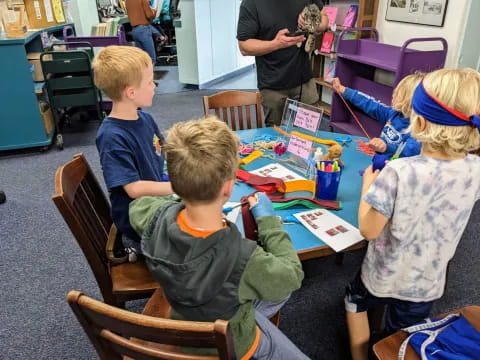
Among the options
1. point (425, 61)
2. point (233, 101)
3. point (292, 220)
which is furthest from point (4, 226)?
point (425, 61)

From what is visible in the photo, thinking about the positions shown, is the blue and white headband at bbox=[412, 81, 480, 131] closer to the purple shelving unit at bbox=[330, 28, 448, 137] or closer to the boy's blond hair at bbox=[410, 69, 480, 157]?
the boy's blond hair at bbox=[410, 69, 480, 157]

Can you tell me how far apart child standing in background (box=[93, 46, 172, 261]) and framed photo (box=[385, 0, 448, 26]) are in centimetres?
246

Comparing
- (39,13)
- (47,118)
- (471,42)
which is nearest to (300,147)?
(471,42)

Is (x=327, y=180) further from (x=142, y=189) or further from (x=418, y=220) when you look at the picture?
(x=142, y=189)

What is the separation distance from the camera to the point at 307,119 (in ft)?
5.56

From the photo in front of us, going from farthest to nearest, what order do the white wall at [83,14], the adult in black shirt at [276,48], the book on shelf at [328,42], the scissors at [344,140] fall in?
the white wall at [83,14] → the book on shelf at [328,42] → the adult in black shirt at [276,48] → the scissors at [344,140]

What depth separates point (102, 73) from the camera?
1345 mm

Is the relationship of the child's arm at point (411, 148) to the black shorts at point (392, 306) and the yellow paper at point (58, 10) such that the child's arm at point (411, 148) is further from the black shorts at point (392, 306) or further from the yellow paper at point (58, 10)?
the yellow paper at point (58, 10)

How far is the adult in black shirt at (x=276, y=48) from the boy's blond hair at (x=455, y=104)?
53.5 inches

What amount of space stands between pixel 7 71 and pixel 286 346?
3.35 metres

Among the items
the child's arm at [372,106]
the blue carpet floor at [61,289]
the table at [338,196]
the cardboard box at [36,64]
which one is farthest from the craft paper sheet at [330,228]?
the cardboard box at [36,64]

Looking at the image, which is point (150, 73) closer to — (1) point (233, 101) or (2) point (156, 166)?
(2) point (156, 166)

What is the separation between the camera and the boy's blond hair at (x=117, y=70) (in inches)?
52.6

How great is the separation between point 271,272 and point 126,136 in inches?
29.5
